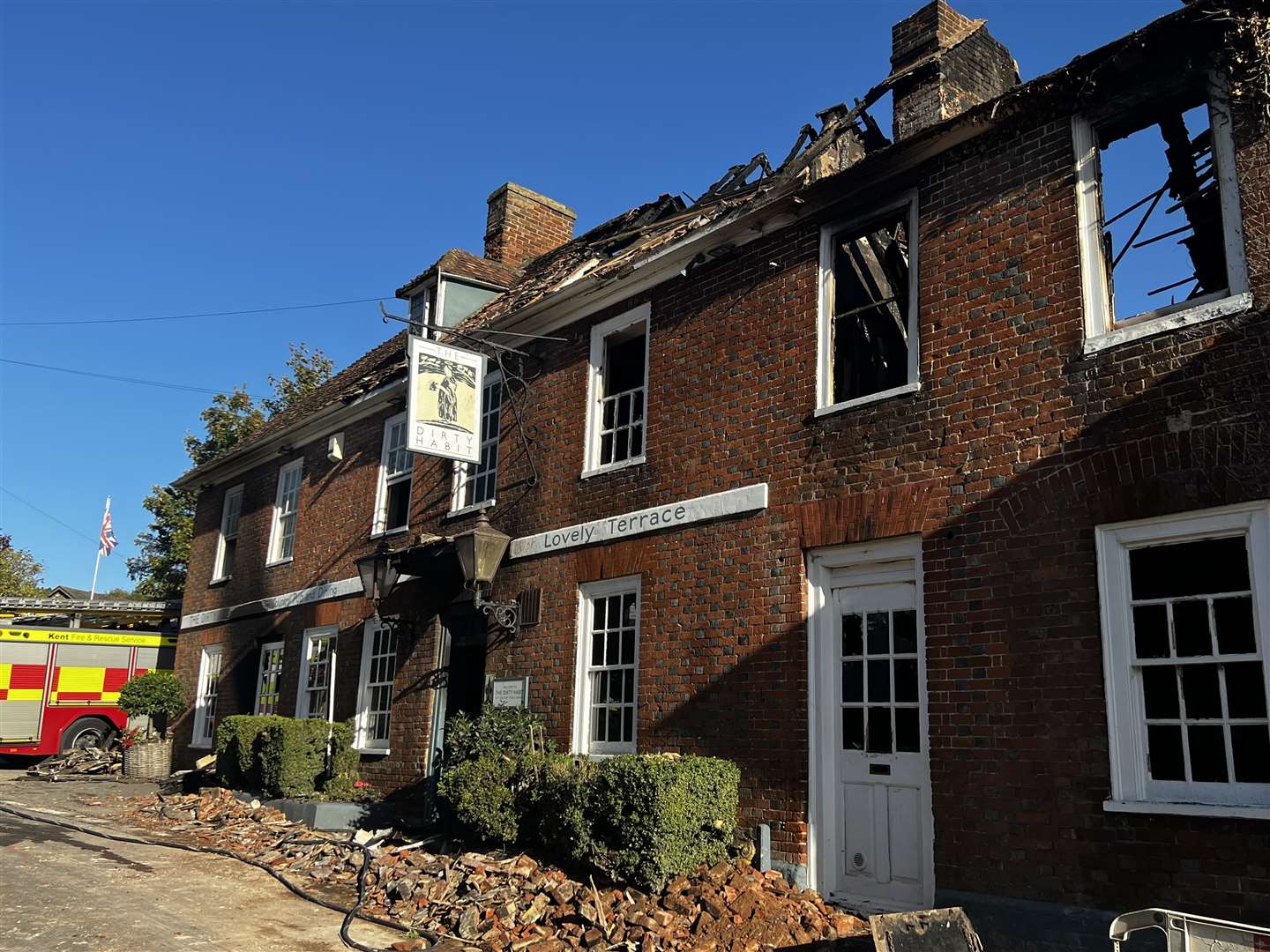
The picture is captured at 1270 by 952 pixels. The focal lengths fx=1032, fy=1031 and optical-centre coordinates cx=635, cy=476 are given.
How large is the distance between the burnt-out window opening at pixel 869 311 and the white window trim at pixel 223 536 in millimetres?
14310

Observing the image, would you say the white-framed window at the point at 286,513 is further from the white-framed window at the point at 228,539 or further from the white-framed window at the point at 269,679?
the white-framed window at the point at 228,539

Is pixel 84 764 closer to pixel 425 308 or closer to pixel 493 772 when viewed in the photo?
pixel 425 308

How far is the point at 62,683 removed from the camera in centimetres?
2200

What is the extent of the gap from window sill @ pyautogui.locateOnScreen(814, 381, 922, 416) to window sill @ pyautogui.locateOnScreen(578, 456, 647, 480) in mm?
2472

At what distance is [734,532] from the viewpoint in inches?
376

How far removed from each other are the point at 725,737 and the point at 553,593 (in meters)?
3.18

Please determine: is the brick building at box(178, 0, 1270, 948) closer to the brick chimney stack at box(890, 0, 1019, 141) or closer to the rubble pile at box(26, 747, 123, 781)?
the brick chimney stack at box(890, 0, 1019, 141)

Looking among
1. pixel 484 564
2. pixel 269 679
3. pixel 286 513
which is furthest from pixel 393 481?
pixel 269 679

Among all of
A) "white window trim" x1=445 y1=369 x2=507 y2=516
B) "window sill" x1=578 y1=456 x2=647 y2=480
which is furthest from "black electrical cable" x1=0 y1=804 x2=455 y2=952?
"window sill" x1=578 y1=456 x2=647 y2=480

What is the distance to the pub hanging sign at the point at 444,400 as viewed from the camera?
12211 mm

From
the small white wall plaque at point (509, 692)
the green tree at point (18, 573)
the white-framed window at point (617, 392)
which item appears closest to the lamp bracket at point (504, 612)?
the small white wall plaque at point (509, 692)

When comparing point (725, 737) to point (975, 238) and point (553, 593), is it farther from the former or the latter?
point (975, 238)

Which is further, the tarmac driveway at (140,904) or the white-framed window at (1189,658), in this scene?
the tarmac driveway at (140,904)

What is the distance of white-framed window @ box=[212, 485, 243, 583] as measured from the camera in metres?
20.5
